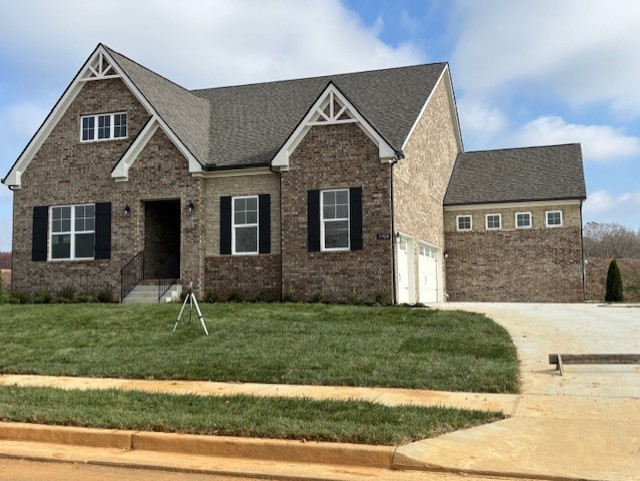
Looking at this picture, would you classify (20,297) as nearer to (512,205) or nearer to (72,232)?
(72,232)

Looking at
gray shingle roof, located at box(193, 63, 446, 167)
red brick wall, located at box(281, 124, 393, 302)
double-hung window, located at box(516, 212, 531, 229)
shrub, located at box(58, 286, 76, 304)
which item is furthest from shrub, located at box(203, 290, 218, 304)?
double-hung window, located at box(516, 212, 531, 229)

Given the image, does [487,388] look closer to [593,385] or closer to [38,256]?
[593,385]

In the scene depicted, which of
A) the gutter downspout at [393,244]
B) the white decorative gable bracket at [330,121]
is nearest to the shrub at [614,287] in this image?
the gutter downspout at [393,244]

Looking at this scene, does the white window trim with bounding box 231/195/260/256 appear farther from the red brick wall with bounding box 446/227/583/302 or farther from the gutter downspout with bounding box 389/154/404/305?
the red brick wall with bounding box 446/227/583/302

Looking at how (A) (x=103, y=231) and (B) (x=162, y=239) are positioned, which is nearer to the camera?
(A) (x=103, y=231)

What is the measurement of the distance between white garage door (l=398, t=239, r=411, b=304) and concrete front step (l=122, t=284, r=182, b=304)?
700 cm

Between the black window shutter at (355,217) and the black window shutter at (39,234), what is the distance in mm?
10696

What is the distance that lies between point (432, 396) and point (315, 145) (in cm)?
1262

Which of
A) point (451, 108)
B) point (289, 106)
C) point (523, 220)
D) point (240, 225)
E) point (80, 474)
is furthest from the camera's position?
point (451, 108)

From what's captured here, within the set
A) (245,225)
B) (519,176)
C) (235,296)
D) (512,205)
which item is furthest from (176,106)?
(519,176)

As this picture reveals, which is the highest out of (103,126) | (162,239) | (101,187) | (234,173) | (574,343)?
(103,126)

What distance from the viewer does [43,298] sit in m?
22.5

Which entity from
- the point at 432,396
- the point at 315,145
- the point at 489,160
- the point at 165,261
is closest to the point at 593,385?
the point at 432,396

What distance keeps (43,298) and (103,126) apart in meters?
6.22
